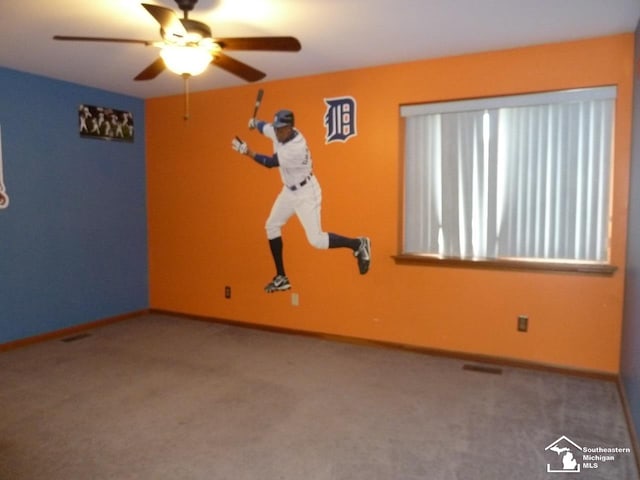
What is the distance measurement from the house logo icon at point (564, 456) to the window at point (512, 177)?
4.74ft

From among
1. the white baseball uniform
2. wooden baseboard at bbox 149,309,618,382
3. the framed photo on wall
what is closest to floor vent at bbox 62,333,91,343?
wooden baseboard at bbox 149,309,618,382

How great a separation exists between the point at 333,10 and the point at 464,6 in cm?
77

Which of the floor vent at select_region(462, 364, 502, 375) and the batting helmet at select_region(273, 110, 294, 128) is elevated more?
the batting helmet at select_region(273, 110, 294, 128)

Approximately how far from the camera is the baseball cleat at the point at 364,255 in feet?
13.9

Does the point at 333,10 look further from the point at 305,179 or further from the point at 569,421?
the point at 569,421

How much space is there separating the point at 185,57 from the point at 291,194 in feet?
7.26

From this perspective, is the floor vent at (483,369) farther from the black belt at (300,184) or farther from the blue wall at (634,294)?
the black belt at (300,184)

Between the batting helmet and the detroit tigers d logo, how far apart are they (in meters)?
0.36

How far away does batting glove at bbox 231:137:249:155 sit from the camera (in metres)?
4.79

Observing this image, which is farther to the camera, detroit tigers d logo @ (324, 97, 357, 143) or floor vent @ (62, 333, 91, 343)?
floor vent @ (62, 333, 91, 343)

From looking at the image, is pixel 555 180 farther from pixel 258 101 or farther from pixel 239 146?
pixel 239 146

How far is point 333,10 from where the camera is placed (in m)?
2.87

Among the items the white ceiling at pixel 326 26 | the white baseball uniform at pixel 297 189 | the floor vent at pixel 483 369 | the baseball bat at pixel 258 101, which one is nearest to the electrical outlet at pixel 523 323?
the floor vent at pixel 483 369

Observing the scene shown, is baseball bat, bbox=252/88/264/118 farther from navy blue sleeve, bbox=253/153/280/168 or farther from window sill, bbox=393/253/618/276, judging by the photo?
window sill, bbox=393/253/618/276
